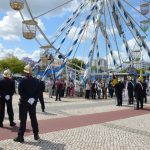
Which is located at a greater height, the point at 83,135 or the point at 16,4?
the point at 16,4

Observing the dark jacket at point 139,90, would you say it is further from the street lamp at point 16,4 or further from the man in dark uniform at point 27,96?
the man in dark uniform at point 27,96

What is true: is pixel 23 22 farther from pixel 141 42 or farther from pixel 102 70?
pixel 102 70

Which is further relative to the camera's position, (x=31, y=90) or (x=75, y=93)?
(x=75, y=93)

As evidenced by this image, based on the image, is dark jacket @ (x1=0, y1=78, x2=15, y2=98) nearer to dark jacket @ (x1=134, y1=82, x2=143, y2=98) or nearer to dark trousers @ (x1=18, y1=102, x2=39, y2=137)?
dark trousers @ (x1=18, y1=102, x2=39, y2=137)

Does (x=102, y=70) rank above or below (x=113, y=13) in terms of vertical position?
below

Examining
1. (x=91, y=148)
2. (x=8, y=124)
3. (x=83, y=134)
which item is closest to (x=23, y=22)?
(x=8, y=124)

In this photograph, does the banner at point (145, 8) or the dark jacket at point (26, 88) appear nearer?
the dark jacket at point (26, 88)

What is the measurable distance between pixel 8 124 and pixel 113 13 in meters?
22.3

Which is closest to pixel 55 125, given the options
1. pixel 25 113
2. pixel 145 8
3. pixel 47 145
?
pixel 25 113

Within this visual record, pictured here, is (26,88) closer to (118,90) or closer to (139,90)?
(139,90)

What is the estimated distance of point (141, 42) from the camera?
3609cm

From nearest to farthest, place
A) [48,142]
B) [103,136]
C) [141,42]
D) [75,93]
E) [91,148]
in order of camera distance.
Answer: [91,148], [48,142], [103,136], [75,93], [141,42]

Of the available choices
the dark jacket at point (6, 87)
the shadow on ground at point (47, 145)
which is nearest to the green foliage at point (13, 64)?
the dark jacket at point (6, 87)

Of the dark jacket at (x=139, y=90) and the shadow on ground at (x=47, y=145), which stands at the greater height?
the dark jacket at (x=139, y=90)
